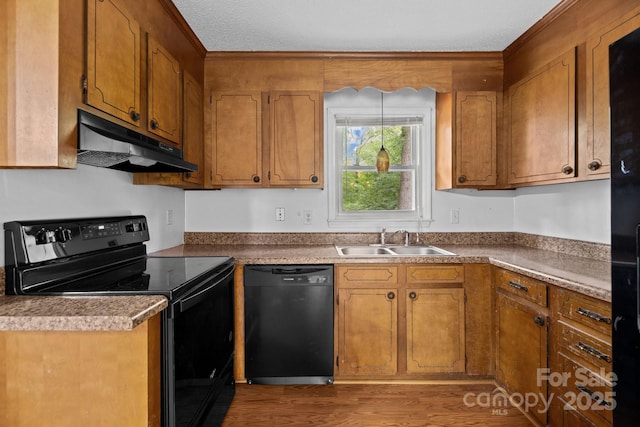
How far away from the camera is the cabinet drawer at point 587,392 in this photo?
1394mm

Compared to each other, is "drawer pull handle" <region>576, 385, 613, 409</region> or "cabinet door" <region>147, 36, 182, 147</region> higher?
"cabinet door" <region>147, 36, 182, 147</region>

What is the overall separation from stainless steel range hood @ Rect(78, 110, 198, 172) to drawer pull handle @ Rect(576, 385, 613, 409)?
2115 mm

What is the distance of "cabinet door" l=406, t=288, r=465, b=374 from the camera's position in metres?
2.34

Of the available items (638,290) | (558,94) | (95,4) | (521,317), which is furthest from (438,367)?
(95,4)

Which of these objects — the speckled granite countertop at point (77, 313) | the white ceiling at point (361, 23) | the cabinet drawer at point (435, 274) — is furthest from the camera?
the cabinet drawer at point (435, 274)

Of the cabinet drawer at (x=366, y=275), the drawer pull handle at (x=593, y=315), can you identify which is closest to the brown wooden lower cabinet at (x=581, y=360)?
the drawer pull handle at (x=593, y=315)

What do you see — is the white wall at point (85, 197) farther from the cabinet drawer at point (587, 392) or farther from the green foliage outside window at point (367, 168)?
the cabinet drawer at point (587, 392)

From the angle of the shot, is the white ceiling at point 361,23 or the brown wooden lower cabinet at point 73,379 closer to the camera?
the brown wooden lower cabinet at point 73,379

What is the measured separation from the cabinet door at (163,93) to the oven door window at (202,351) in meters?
0.91

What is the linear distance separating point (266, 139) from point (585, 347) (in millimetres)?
2187

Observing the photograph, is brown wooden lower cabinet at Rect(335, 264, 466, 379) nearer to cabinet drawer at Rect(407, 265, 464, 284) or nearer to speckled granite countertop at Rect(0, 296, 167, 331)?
cabinet drawer at Rect(407, 265, 464, 284)

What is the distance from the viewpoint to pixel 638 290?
108 cm

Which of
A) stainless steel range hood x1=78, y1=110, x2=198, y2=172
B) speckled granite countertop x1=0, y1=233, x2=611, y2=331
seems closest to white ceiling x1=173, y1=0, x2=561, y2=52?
stainless steel range hood x1=78, y1=110, x2=198, y2=172

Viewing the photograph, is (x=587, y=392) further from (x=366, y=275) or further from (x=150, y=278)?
(x=150, y=278)
